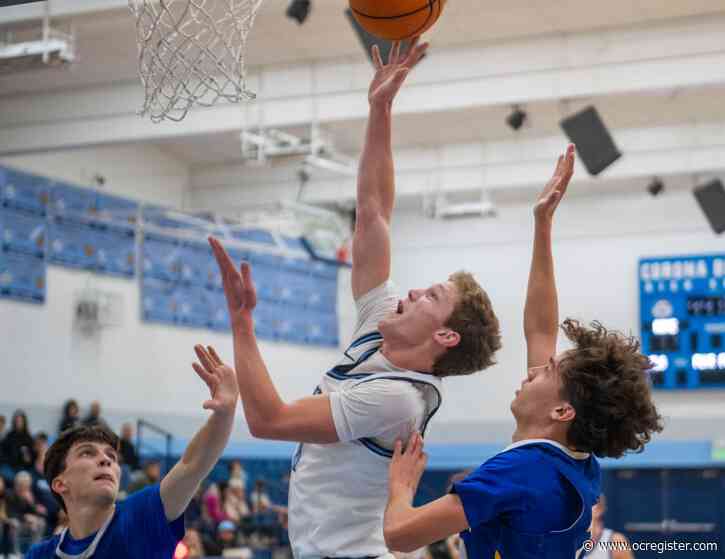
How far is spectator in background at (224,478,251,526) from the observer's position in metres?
14.6

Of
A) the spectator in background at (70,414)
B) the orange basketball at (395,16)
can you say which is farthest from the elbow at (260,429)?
the spectator in background at (70,414)

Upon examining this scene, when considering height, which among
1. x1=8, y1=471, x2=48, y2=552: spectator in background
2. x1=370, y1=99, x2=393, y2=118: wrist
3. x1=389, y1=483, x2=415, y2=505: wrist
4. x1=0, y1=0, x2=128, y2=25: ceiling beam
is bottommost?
x1=8, y1=471, x2=48, y2=552: spectator in background

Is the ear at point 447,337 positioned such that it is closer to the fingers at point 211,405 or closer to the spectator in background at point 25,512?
the fingers at point 211,405

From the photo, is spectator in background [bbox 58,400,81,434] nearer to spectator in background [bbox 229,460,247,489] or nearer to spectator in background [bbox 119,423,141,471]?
spectator in background [bbox 119,423,141,471]

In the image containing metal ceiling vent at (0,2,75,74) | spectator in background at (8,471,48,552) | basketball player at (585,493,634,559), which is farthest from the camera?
spectator in background at (8,471,48,552)

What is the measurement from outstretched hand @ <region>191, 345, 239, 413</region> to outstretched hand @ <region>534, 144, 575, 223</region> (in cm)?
107

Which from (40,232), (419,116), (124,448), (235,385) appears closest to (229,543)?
(124,448)

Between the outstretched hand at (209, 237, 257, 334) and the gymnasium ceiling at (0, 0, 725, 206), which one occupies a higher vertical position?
the gymnasium ceiling at (0, 0, 725, 206)

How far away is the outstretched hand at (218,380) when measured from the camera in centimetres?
308

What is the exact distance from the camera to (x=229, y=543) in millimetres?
13195

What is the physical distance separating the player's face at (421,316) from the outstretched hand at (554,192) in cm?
40

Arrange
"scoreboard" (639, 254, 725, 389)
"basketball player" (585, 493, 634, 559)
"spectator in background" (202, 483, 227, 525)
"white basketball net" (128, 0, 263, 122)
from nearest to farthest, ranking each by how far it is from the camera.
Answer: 1. "white basketball net" (128, 0, 263, 122)
2. "basketball player" (585, 493, 634, 559)
3. "spectator in background" (202, 483, 227, 525)
4. "scoreboard" (639, 254, 725, 389)

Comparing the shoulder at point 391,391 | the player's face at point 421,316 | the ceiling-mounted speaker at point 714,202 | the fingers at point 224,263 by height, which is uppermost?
the ceiling-mounted speaker at point 714,202

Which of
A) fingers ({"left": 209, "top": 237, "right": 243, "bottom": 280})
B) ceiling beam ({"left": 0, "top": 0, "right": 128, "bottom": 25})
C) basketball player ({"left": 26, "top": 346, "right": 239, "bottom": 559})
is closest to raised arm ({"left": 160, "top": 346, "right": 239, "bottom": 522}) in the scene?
basketball player ({"left": 26, "top": 346, "right": 239, "bottom": 559})
